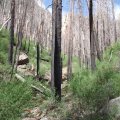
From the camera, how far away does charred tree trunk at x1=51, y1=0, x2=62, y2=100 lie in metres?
12.2

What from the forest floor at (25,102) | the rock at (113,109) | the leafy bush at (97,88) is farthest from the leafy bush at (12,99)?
the leafy bush at (97,88)

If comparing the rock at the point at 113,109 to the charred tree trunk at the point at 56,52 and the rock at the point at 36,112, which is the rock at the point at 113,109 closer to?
the charred tree trunk at the point at 56,52

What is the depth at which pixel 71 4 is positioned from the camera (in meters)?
29.1

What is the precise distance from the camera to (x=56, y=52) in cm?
1241

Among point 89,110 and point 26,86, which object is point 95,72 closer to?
point 89,110

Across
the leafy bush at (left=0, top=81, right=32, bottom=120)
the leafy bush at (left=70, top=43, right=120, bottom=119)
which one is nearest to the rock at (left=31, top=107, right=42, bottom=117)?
the leafy bush at (left=70, top=43, right=120, bottom=119)

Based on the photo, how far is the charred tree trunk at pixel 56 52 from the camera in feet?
39.9

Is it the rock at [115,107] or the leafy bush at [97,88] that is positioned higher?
the leafy bush at [97,88]

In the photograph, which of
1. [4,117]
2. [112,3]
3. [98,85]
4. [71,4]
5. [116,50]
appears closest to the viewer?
[4,117]

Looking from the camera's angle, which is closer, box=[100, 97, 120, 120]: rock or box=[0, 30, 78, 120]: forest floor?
box=[0, 30, 78, 120]: forest floor

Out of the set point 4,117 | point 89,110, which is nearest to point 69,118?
point 89,110

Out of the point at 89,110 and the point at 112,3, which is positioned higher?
the point at 112,3

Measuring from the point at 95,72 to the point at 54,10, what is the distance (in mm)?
2827

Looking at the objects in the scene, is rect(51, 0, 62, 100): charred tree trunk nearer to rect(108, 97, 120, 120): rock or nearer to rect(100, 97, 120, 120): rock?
rect(100, 97, 120, 120): rock
